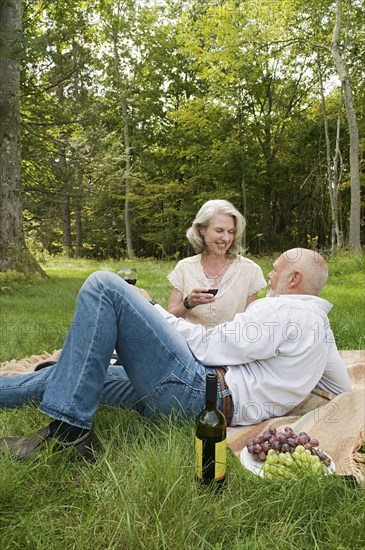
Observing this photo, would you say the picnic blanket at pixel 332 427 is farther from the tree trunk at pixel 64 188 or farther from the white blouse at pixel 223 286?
the tree trunk at pixel 64 188

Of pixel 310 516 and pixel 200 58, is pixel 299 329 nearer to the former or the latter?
pixel 310 516

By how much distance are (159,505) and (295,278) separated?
1.17 m

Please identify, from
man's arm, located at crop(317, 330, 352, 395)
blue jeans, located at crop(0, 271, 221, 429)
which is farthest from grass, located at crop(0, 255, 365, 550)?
man's arm, located at crop(317, 330, 352, 395)

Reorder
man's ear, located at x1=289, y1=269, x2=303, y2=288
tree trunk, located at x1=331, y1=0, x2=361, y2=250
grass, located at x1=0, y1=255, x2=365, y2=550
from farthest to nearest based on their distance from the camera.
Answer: tree trunk, located at x1=331, y1=0, x2=361, y2=250 < man's ear, located at x1=289, y1=269, x2=303, y2=288 < grass, located at x1=0, y1=255, x2=365, y2=550

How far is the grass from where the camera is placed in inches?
52.6

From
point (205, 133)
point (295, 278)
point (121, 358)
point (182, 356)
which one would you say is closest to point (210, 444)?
point (182, 356)

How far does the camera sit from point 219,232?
10.4 ft

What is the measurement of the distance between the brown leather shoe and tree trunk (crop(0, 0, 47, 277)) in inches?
256

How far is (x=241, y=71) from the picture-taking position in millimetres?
14742

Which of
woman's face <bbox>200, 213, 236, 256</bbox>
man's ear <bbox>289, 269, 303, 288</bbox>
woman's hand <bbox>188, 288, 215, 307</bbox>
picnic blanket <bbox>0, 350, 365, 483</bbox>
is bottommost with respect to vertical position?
picnic blanket <bbox>0, 350, 365, 483</bbox>

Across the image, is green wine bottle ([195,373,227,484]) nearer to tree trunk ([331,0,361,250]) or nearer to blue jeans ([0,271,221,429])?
blue jeans ([0,271,221,429])

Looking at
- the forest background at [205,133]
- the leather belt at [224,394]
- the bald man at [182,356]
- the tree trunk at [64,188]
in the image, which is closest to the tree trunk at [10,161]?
the tree trunk at [64,188]

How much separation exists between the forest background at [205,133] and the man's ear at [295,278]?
35.4 ft

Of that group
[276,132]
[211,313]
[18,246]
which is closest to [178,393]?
[211,313]
